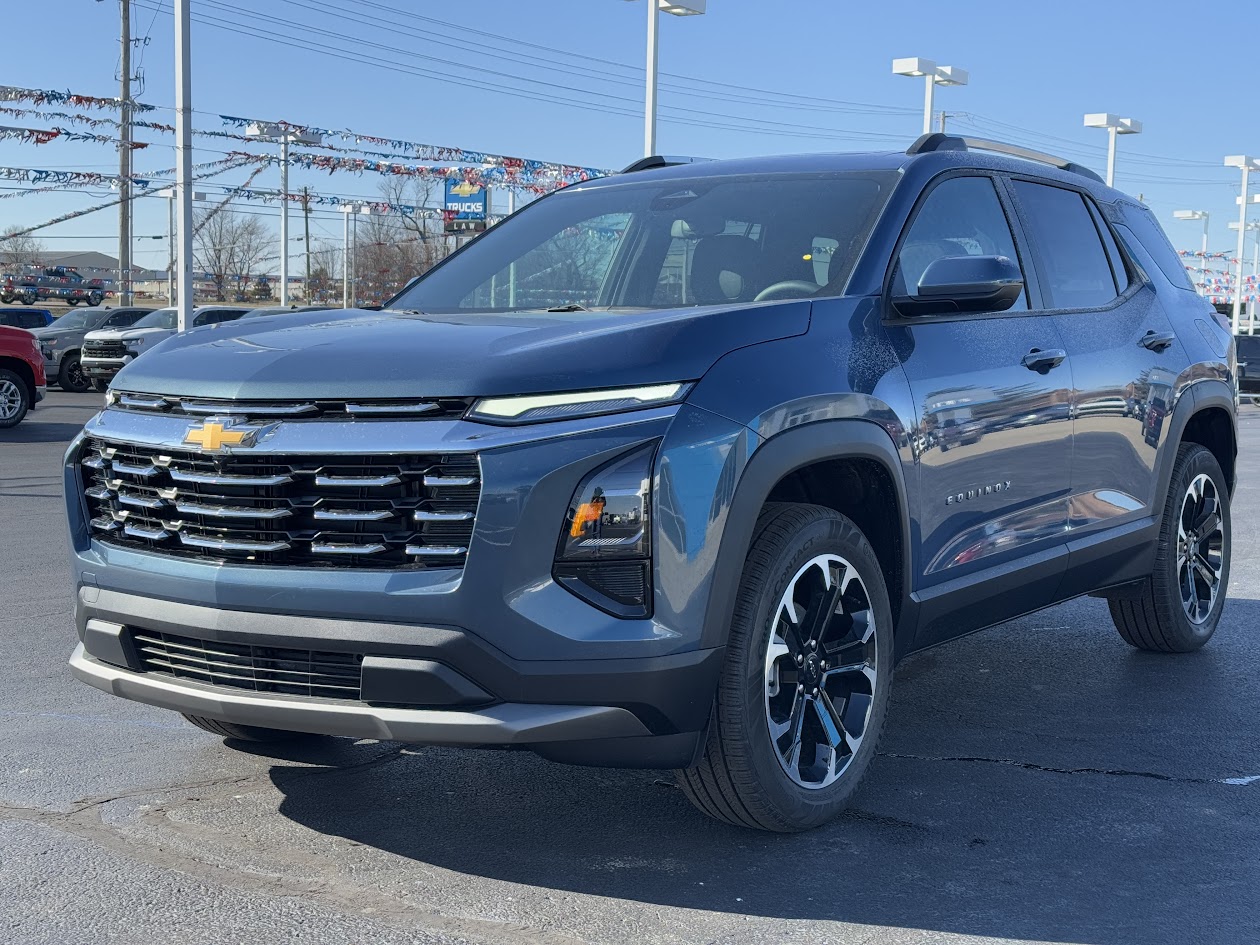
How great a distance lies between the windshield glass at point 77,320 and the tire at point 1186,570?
2680cm

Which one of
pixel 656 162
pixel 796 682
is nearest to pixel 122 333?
pixel 656 162

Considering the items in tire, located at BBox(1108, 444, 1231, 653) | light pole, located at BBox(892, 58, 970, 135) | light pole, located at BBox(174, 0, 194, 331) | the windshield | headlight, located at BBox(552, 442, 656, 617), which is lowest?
tire, located at BBox(1108, 444, 1231, 653)

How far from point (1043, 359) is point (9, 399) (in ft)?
55.3

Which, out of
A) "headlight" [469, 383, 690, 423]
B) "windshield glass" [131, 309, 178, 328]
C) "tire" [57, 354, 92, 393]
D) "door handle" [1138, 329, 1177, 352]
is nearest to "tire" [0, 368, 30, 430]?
"windshield glass" [131, 309, 178, 328]

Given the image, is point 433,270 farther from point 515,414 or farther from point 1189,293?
point 1189,293

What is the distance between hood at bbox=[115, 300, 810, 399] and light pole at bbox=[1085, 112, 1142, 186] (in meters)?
38.4

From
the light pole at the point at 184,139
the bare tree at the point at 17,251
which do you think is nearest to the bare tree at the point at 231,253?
the bare tree at the point at 17,251

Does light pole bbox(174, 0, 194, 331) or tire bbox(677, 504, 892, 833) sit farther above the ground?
light pole bbox(174, 0, 194, 331)

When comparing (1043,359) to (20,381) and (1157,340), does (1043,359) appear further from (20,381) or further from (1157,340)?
(20,381)

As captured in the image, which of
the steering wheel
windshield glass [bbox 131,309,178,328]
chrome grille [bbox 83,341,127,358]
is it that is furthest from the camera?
windshield glass [bbox 131,309,178,328]

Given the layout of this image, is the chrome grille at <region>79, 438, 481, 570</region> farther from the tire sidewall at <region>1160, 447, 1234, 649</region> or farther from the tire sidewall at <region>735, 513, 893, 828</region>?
the tire sidewall at <region>1160, 447, 1234, 649</region>

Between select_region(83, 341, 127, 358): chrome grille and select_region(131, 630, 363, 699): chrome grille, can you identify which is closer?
select_region(131, 630, 363, 699): chrome grille

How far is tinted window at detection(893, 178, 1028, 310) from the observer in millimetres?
4605

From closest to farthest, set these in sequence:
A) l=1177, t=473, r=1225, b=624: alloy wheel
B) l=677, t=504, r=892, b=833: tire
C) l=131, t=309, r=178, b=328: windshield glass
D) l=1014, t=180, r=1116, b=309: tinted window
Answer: l=677, t=504, r=892, b=833: tire, l=1014, t=180, r=1116, b=309: tinted window, l=1177, t=473, r=1225, b=624: alloy wheel, l=131, t=309, r=178, b=328: windshield glass
